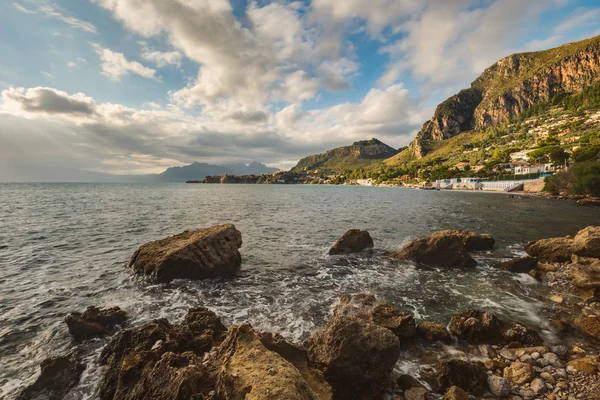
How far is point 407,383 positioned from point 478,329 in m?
4.76

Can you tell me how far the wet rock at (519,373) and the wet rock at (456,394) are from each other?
80.4 inches

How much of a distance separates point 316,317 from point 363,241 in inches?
574

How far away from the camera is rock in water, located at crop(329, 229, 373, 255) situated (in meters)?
25.7

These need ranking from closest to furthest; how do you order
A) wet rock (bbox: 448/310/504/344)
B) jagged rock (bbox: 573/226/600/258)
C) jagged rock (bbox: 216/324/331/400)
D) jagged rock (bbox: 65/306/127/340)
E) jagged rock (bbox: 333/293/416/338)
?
1. jagged rock (bbox: 216/324/331/400)
2. wet rock (bbox: 448/310/504/344)
3. jagged rock (bbox: 333/293/416/338)
4. jagged rock (bbox: 65/306/127/340)
5. jagged rock (bbox: 573/226/600/258)

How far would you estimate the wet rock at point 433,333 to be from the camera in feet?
36.2

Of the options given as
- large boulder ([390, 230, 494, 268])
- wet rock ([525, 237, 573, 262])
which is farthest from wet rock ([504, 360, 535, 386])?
wet rock ([525, 237, 573, 262])

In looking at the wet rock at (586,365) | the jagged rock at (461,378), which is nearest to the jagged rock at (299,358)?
the jagged rock at (461,378)

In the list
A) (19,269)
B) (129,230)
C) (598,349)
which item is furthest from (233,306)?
(129,230)

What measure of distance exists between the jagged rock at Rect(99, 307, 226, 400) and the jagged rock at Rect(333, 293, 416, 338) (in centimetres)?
528

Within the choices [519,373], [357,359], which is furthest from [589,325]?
[357,359]

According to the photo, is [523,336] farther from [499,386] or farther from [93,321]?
[93,321]

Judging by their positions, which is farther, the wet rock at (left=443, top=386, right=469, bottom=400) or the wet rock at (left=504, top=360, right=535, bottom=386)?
the wet rock at (left=504, top=360, right=535, bottom=386)

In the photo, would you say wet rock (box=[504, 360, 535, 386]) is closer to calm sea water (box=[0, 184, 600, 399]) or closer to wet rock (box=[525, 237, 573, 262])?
calm sea water (box=[0, 184, 600, 399])

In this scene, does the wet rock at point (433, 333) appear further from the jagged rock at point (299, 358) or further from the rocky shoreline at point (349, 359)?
the jagged rock at point (299, 358)
